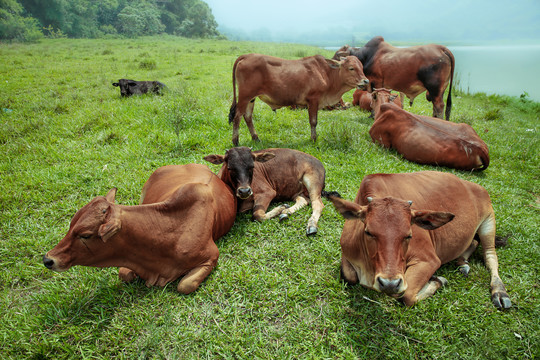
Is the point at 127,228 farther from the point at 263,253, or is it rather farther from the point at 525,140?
the point at 525,140

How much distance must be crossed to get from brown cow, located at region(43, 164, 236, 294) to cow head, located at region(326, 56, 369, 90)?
4937mm

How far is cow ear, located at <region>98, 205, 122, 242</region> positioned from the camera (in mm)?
2571

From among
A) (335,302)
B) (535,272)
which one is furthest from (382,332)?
(535,272)

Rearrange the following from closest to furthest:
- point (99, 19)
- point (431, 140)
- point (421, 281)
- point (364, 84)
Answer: point (421, 281), point (431, 140), point (364, 84), point (99, 19)

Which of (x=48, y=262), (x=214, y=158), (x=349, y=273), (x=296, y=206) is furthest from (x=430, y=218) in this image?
(x=48, y=262)

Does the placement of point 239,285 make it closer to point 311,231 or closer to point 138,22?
point 311,231

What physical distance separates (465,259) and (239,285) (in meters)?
2.65

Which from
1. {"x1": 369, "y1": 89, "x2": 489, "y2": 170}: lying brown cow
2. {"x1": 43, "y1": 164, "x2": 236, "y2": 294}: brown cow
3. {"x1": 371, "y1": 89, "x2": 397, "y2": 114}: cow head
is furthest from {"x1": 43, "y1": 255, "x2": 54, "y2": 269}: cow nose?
{"x1": 371, "y1": 89, "x2": 397, "y2": 114}: cow head

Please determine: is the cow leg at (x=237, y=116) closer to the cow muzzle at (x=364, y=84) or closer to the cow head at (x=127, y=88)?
the cow muzzle at (x=364, y=84)

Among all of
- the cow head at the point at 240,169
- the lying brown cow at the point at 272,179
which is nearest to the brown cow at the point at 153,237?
the cow head at the point at 240,169

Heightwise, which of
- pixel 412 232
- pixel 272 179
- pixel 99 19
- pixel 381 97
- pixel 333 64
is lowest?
pixel 272 179

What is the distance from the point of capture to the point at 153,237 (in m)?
2.97

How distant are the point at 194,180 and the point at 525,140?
8.39 m

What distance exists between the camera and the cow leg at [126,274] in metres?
3.13
